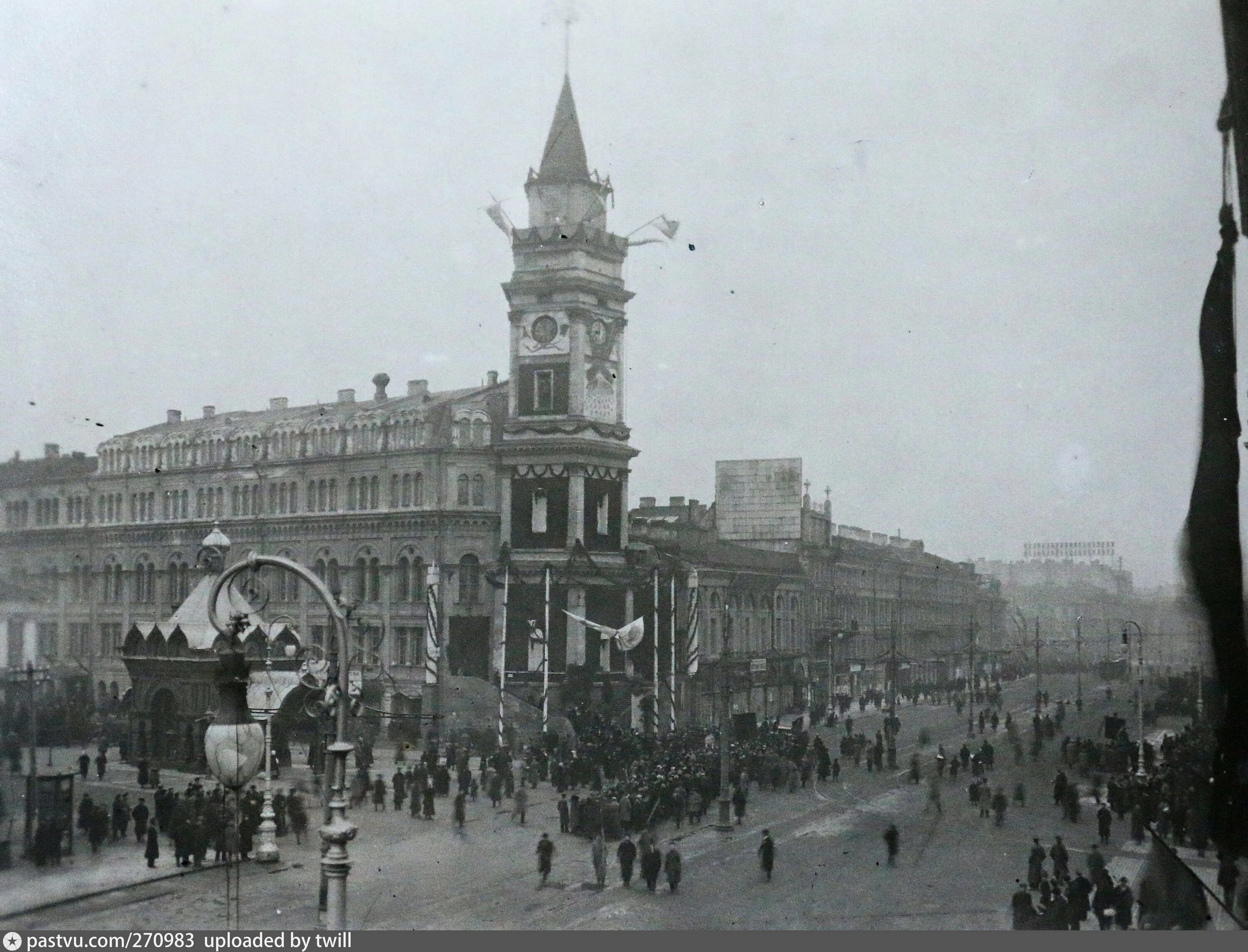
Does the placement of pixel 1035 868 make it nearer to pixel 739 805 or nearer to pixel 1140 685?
pixel 1140 685

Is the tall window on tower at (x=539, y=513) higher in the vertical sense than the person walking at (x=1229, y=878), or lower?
higher

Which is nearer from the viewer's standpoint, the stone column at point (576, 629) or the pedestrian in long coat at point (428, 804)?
the pedestrian in long coat at point (428, 804)

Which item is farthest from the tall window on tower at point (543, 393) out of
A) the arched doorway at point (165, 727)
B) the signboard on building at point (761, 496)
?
the arched doorway at point (165, 727)

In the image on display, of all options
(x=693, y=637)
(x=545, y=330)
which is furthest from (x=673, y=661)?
(x=545, y=330)

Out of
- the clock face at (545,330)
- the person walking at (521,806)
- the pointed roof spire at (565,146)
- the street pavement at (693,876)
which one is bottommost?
the street pavement at (693,876)

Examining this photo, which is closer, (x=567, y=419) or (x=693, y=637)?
(x=567, y=419)

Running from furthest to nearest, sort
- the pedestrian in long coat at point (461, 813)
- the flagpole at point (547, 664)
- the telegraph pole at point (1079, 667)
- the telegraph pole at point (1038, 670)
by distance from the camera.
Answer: the flagpole at point (547, 664), the telegraph pole at point (1038, 670), the telegraph pole at point (1079, 667), the pedestrian in long coat at point (461, 813)

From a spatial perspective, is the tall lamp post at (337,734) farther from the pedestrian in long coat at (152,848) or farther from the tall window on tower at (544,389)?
the tall window on tower at (544,389)
